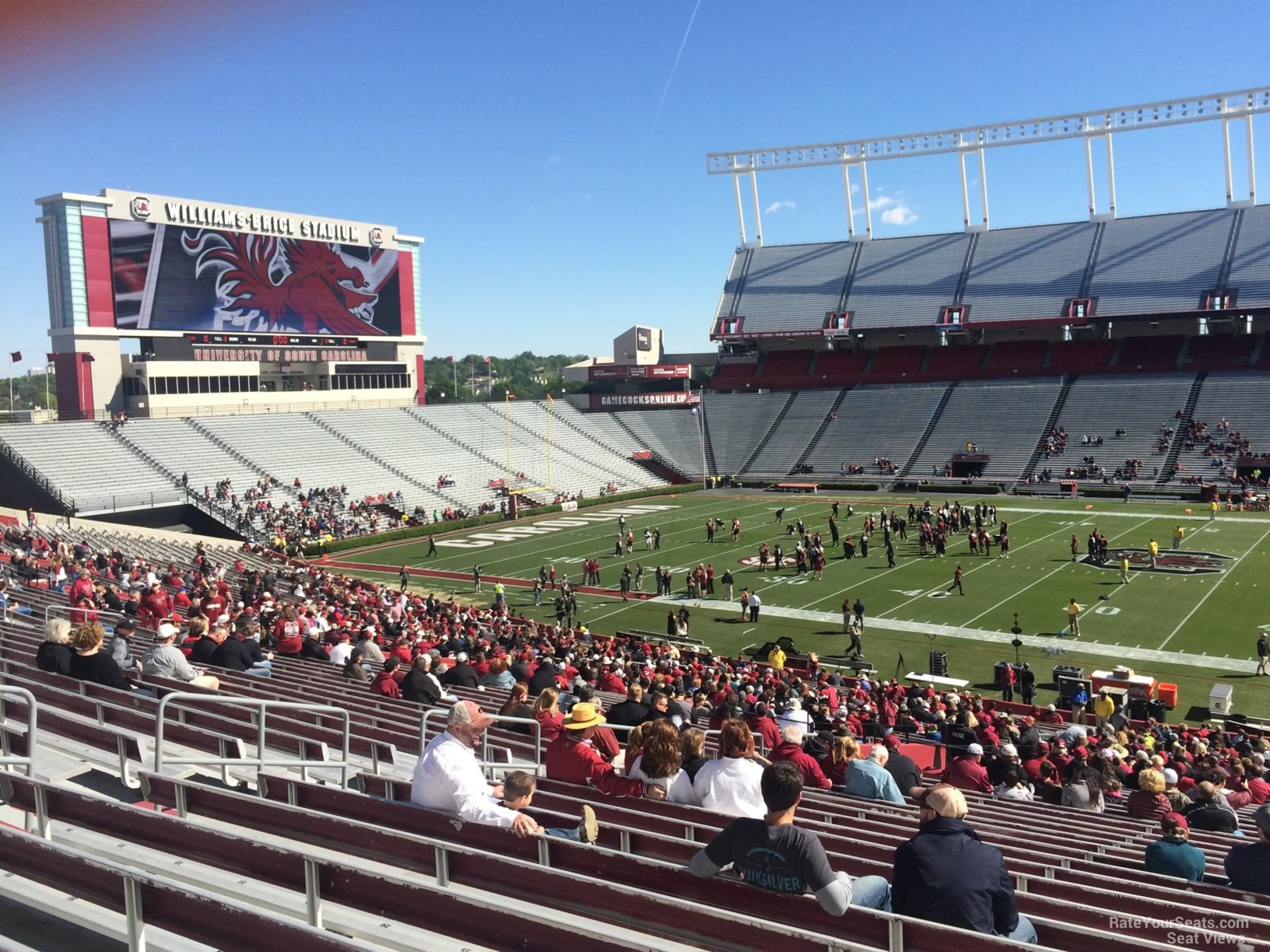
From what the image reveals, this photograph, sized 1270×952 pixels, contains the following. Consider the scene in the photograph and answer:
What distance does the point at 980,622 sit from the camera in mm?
26188

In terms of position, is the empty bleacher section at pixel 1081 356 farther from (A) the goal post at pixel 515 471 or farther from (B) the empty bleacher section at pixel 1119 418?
(A) the goal post at pixel 515 471

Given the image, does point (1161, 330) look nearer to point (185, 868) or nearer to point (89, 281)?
point (89, 281)

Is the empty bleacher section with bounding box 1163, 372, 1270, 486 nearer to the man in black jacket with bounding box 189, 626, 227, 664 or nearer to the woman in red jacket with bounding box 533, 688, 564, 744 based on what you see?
the woman in red jacket with bounding box 533, 688, 564, 744

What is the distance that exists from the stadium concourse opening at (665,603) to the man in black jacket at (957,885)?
0.6 inches

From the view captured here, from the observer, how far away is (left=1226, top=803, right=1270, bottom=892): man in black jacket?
17.9 feet

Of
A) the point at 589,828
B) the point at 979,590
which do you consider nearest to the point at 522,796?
the point at 589,828

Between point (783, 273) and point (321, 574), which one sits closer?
point (321, 574)

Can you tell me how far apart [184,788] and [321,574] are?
25.5 meters

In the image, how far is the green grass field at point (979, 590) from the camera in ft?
76.4

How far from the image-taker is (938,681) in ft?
69.1

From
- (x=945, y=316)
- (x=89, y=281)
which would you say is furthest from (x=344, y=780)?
(x=945, y=316)

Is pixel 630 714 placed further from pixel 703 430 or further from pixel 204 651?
pixel 703 430

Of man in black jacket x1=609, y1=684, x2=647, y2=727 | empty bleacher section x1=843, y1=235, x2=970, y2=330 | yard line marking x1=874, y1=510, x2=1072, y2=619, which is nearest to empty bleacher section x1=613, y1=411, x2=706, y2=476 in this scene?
empty bleacher section x1=843, y1=235, x2=970, y2=330

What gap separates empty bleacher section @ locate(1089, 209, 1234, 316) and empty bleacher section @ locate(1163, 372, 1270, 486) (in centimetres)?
575
